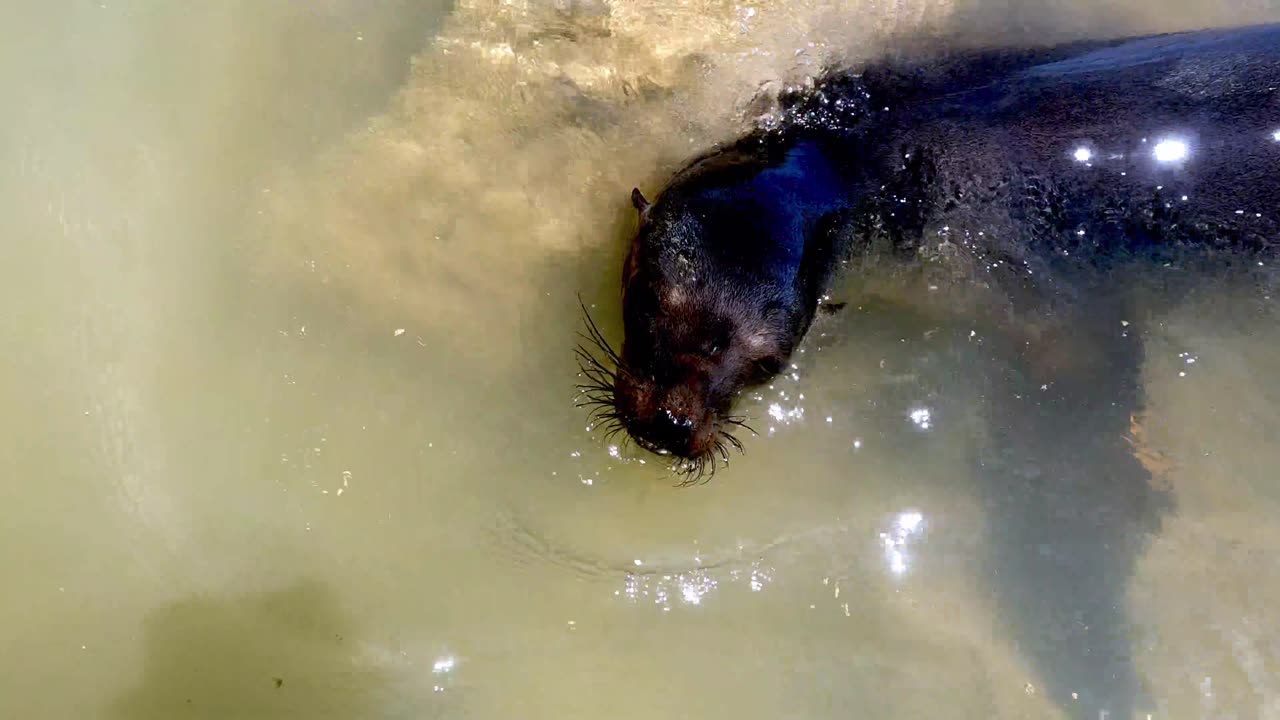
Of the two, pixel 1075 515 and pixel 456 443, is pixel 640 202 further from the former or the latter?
pixel 1075 515

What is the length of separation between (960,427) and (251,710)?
12.4ft

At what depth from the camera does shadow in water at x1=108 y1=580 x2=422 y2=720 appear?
4121mm

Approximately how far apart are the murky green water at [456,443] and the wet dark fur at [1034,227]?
0.23 feet

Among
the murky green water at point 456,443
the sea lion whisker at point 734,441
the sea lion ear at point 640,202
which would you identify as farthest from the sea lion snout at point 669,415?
the sea lion ear at point 640,202

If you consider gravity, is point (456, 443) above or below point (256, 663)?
above

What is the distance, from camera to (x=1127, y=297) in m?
4.98

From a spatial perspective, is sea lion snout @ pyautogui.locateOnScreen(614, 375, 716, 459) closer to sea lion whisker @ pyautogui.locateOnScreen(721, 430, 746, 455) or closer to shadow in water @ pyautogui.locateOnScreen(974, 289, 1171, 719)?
sea lion whisker @ pyautogui.locateOnScreen(721, 430, 746, 455)

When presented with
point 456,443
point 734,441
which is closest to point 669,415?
point 734,441

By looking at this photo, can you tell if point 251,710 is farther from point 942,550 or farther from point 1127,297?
point 1127,297

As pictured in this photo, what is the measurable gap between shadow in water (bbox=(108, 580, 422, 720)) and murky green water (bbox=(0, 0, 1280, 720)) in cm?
2

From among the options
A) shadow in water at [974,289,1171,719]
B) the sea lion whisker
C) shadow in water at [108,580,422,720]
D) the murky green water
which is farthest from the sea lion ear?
shadow in water at [108,580,422,720]

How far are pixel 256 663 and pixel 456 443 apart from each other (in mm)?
1382

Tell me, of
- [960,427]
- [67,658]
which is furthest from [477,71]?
[67,658]

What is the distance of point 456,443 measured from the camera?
447cm
